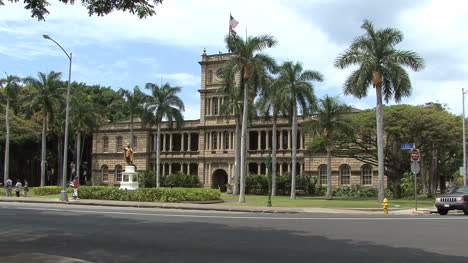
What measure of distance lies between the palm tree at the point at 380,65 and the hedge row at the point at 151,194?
41.3ft

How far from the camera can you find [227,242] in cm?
1214

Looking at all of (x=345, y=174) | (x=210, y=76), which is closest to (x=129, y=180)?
(x=345, y=174)

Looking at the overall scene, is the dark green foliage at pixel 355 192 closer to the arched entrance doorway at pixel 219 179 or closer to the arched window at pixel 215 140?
the arched entrance doorway at pixel 219 179

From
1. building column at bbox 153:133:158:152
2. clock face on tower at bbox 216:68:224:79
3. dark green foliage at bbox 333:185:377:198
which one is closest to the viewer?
dark green foliage at bbox 333:185:377:198

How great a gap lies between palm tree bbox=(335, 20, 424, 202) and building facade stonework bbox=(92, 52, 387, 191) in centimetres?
2080

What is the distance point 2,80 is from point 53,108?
853cm

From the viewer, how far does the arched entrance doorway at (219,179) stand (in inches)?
2510

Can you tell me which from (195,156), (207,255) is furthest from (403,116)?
(207,255)

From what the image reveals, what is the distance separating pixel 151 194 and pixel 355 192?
2591 centimetres

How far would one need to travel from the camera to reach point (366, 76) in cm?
3491

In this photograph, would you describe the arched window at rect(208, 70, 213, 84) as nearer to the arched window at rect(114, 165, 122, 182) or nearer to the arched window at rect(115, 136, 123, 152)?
the arched window at rect(115, 136, 123, 152)

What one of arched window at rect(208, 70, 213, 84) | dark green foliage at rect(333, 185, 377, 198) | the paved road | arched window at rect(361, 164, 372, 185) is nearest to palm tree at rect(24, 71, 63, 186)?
arched window at rect(208, 70, 213, 84)

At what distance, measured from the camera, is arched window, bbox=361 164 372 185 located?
54716 mm

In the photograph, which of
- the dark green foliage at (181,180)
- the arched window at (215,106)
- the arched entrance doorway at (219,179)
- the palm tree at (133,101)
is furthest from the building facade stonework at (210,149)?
the palm tree at (133,101)
